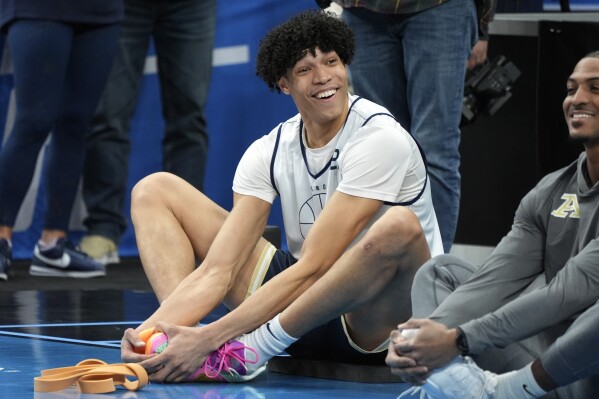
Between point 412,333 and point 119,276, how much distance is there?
3359 mm

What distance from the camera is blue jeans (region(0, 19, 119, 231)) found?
5512 mm

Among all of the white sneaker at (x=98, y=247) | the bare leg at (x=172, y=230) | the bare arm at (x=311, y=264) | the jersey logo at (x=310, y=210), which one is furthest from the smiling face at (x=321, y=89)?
the white sneaker at (x=98, y=247)

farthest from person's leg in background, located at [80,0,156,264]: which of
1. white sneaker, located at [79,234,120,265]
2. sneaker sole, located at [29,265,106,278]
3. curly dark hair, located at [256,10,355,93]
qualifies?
curly dark hair, located at [256,10,355,93]

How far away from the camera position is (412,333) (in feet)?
9.64

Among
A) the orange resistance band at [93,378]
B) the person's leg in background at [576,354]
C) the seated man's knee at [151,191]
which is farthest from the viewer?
the seated man's knee at [151,191]

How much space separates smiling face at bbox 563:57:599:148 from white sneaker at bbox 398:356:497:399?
61 centimetres

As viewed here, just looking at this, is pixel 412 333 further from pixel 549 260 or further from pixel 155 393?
pixel 155 393

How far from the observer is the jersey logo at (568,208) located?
3121mm

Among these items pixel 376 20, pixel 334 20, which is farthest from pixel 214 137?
pixel 334 20

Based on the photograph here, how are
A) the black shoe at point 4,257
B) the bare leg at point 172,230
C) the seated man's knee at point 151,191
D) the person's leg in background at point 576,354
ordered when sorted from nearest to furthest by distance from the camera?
the person's leg in background at point 576,354, the bare leg at point 172,230, the seated man's knee at point 151,191, the black shoe at point 4,257

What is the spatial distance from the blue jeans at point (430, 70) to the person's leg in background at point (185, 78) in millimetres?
2012

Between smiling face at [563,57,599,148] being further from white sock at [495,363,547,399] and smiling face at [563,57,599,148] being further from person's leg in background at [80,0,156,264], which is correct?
person's leg in background at [80,0,156,264]

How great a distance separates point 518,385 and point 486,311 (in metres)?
0.29

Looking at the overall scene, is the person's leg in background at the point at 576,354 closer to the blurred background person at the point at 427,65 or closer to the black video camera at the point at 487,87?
the blurred background person at the point at 427,65
